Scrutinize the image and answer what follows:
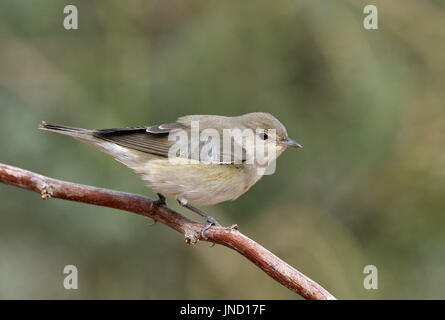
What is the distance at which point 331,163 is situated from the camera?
5.95 meters

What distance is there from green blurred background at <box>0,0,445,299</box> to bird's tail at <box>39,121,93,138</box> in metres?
1.23

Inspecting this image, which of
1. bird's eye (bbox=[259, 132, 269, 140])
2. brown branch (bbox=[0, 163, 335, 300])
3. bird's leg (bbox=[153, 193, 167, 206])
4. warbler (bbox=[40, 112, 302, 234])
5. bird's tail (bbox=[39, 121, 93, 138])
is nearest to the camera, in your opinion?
brown branch (bbox=[0, 163, 335, 300])

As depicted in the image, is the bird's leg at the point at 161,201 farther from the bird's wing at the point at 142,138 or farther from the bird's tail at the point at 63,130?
the bird's tail at the point at 63,130

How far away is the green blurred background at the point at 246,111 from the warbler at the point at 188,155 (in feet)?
3.68

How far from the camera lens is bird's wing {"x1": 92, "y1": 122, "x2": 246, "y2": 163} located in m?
4.25

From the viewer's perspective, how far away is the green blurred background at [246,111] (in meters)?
5.44

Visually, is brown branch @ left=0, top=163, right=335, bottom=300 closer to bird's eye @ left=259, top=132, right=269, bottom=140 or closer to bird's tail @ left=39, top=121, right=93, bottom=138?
bird's tail @ left=39, top=121, right=93, bottom=138

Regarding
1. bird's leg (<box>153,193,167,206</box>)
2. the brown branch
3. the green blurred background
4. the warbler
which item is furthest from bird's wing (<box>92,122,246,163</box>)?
the green blurred background

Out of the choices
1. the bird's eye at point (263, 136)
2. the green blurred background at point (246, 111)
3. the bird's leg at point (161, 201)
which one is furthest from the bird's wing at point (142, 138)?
the green blurred background at point (246, 111)
